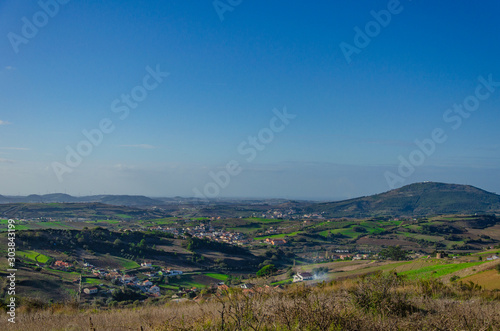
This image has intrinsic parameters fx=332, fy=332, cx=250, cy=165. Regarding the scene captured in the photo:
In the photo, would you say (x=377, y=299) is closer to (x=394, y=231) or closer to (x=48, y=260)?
(x=48, y=260)

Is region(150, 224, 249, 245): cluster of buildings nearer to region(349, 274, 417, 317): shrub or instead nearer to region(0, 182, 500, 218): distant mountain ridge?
region(0, 182, 500, 218): distant mountain ridge

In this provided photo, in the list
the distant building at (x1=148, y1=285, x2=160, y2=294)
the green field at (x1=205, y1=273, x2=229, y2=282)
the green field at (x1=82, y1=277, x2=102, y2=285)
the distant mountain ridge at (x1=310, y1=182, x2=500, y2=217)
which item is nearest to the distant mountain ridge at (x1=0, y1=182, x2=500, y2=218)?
the distant mountain ridge at (x1=310, y1=182, x2=500, y2=217)

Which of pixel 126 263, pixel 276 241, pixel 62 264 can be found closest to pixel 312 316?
pixel 62 264

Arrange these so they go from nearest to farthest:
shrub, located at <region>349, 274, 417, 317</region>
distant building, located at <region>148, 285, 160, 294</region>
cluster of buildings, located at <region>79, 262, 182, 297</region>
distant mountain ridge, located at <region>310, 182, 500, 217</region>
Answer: shrub, located at <region>349, 274, 417, 317</region>
distant building, located at <region>148, 285, 160, 294</region>
cluster of buildings, located at <region>79, 262, 182, 297</region>
distant mountain ridge, located at <region>310, 182, 500, 217</region>

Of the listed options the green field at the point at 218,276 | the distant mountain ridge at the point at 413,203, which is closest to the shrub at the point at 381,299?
the green field at the point at 218,276

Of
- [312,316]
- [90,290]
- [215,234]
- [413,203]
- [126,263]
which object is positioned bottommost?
[215,234]

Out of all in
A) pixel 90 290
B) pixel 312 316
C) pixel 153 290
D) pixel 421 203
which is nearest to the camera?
pixel 312 316

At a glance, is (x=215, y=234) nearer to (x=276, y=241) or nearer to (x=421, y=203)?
(x=276, y=241)

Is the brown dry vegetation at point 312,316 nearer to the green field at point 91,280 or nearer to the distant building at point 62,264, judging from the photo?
the green field at point 91,280

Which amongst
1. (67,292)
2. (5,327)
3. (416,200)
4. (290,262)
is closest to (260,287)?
(5,327)
